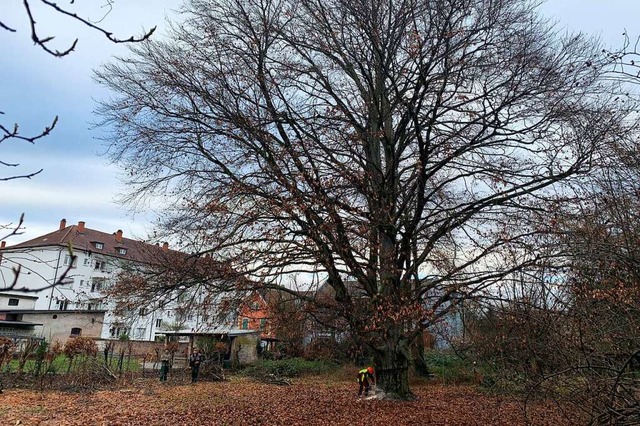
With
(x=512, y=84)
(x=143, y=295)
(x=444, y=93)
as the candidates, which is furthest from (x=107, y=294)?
(x=512, y=84)

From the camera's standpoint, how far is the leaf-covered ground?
35.7 feet

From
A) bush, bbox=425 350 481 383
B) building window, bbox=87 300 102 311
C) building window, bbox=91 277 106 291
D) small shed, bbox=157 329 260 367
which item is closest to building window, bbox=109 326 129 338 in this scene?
building window, bbox=87 300 102 311

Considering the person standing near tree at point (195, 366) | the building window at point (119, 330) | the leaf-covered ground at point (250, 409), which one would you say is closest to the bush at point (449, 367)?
the leaf-covered ground at point (250, 409)

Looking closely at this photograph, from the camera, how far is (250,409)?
13.0 metres

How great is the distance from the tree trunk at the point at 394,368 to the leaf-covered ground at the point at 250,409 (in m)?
0.44

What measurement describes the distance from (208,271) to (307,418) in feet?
14.4

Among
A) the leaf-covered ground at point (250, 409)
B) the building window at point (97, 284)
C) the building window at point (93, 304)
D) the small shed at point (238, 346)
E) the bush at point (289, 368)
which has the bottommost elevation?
the leaf-covered ground at point (250, 409)

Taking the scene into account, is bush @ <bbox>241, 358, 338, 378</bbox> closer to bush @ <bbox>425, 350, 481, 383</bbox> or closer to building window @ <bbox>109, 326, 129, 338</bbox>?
bush @ <bbox>425, 350, 481, 383</bbox>

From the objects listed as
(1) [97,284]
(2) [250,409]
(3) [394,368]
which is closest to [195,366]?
(2) [250,409]

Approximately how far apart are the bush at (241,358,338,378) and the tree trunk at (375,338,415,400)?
1218 cm

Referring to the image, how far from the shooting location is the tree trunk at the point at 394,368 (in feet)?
42.5

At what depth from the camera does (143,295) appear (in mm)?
11320

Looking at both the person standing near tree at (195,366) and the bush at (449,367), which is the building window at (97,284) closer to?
the person standing near tree at (195,366)

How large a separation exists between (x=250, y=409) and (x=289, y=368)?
12835mm
